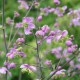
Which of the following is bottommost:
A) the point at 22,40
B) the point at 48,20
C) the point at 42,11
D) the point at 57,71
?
the point at 57,71

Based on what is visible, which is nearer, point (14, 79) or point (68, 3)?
point (14, 79)

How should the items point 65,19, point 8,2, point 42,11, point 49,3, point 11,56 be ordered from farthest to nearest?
1. point 8,2
2. point 49,3
3. point 65,19
4. point 42,11
5. point 11,56

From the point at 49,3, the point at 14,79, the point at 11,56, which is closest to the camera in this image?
the point at 11,56

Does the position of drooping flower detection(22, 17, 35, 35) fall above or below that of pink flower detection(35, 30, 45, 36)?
above

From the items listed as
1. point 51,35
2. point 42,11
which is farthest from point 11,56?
point 42,11

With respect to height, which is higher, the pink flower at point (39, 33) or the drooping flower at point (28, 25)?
the drooping flower at point (28, 25)

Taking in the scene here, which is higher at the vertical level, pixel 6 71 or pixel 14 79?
pixel 14 79

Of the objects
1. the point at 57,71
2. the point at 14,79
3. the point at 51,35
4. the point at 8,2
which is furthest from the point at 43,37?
the point at 8,2

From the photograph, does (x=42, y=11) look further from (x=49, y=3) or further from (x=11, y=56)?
(x=49, y=3)

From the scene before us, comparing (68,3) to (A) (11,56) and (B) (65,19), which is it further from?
(A) (11,56)
